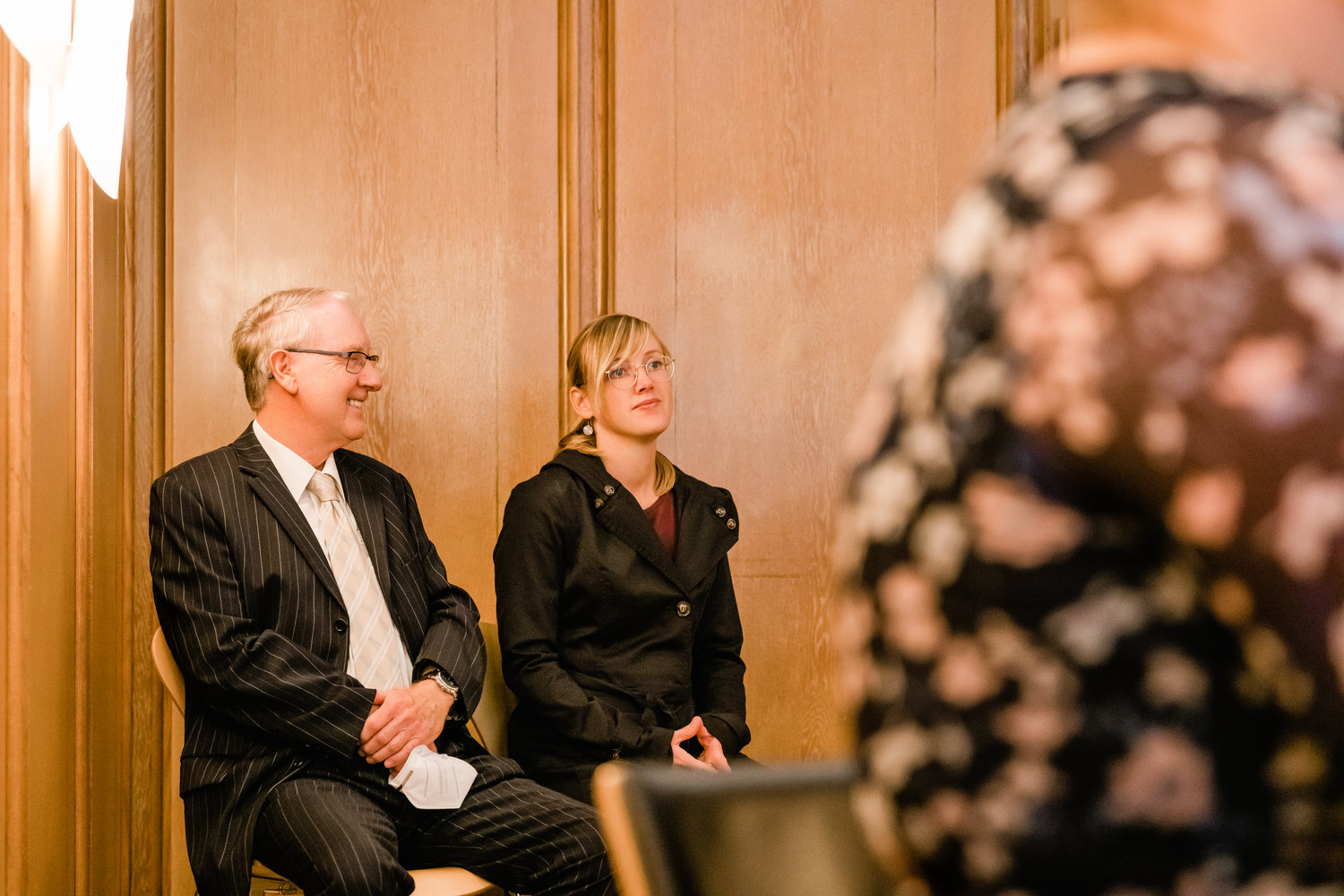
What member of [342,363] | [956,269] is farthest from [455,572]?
[956,269]

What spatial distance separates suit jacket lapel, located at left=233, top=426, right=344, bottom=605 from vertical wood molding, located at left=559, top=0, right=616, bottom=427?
107 cm

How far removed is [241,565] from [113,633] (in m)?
1.00

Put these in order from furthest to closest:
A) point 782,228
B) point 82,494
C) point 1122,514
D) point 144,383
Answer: point 782,228, point 144,383, point 82,494, point 1122,514

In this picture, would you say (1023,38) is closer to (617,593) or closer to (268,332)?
(617,593)

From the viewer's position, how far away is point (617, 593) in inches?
106

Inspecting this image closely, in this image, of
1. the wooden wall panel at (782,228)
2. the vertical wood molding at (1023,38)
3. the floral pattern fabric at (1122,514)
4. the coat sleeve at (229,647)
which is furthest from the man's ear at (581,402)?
the floral pattern fabric at (1122,514)

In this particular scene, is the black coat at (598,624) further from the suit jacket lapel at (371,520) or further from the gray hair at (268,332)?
the gray hair at (268,332)

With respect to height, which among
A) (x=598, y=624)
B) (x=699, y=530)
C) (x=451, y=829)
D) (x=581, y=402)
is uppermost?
(x=581, y=402)

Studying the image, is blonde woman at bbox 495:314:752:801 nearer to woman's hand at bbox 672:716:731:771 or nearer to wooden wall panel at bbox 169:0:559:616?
woman's hand at bbox 672:716:731:771

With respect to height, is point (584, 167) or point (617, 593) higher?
point (584, 167)

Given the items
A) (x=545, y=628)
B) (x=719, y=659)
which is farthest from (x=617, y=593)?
(x=719, y=659)

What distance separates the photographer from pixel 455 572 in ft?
11.1

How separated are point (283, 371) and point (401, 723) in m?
0.89

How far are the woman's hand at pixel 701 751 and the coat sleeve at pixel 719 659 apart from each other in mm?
109
